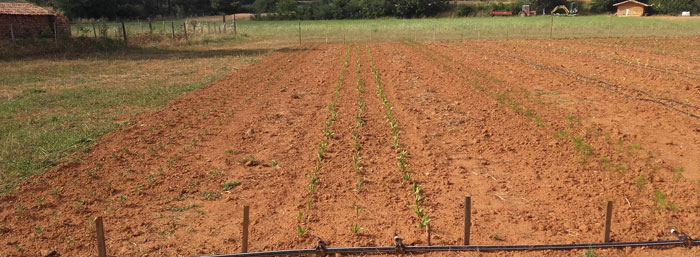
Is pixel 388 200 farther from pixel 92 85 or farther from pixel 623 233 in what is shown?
pixel 92 85

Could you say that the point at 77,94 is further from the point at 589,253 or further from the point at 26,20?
the point at 26,20

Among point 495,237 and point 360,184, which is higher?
point 360,184

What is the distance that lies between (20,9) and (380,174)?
2564 centimetres

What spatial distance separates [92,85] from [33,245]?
10996 mm

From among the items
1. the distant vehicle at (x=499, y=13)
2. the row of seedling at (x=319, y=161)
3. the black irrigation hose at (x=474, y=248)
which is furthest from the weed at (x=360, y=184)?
the distant vehicle at (x=499, y=13)

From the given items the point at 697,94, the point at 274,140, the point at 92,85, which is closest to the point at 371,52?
the point at 92,85

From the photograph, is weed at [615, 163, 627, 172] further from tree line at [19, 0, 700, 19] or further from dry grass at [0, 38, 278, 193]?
tree line at [19, 0, 700, 19]

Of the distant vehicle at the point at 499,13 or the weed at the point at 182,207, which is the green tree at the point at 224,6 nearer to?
the distant vehicle at the point at 499,13

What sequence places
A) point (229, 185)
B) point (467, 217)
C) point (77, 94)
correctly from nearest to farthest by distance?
point (467, 217) → point (229, 185) → point (77, 94)

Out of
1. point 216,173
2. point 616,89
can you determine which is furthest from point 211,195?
point 616,89

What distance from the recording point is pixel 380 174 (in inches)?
270

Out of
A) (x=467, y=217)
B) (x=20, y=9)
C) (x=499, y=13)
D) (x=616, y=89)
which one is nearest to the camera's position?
(x=467, y=217)

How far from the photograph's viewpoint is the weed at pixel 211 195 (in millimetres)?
6184

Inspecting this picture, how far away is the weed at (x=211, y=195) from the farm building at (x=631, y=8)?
70.5 m
